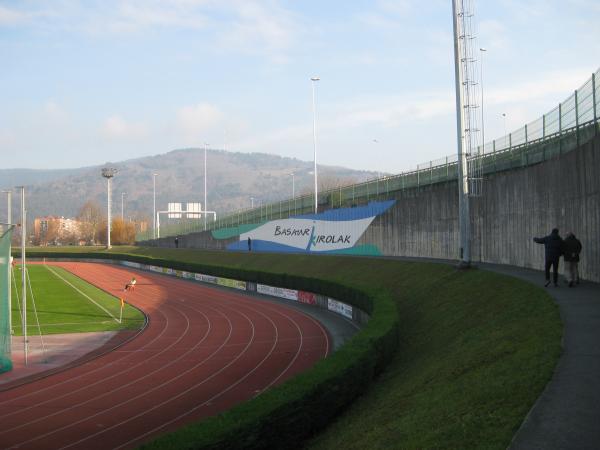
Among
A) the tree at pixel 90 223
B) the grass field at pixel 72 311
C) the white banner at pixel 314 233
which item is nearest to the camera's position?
the grass field at pixel 72 311

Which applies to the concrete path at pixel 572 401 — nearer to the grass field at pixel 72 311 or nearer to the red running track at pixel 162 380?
the red running track at pixel 162 380

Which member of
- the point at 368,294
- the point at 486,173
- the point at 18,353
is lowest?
the point at 18,353

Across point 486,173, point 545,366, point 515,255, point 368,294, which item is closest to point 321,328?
point 368,294

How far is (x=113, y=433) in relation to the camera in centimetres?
1293

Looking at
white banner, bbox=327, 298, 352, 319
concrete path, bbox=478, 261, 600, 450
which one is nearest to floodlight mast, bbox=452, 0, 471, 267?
white banner, bbox=327, 298, 352, 319

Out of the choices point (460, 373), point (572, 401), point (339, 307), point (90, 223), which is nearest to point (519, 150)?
point (339, 307)

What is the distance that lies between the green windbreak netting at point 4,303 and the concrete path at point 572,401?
51.4 ft

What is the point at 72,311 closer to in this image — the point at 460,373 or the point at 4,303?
the point at 4,303

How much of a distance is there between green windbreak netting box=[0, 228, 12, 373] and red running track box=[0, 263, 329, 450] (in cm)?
197

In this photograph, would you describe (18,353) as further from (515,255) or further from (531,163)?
(531,163)

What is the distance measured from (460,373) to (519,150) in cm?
1794

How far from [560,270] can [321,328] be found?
30.7 feet

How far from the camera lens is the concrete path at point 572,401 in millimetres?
6312

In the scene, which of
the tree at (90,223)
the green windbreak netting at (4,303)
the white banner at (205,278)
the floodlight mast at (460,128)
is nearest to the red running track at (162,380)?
the green windbreak netting at (4,303)
